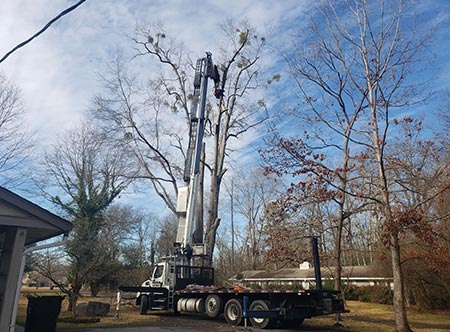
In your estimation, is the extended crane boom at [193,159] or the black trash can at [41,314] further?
the extended crane boom at [193,159]

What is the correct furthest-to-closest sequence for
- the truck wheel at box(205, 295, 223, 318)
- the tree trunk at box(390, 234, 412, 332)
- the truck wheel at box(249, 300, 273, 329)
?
the truck wheel at box(205, 295, 223, 318)
the truck wheel at box(249, 300, 273, 329)
the tree trunk at box(390, 234, 412, 332)

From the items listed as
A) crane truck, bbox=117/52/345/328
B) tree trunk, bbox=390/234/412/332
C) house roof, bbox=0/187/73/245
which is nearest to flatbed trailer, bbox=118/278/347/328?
crane truck, bbox=117/52/345/328

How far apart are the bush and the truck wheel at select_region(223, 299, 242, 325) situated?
594 inches

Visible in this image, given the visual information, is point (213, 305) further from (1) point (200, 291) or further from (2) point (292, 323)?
(2) point (292, 323)

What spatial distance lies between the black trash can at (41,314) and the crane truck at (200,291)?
5753mm

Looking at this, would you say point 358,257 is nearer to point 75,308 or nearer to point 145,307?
point 145,307

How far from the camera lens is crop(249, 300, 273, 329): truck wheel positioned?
40.6 ft

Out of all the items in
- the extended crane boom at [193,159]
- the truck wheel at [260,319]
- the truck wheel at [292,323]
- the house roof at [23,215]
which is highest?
the extended crane boom at [193,159]

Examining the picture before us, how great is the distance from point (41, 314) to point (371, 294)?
2292 centimetres

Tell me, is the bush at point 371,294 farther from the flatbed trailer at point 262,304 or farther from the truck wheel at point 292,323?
the flatbed trailer at point 262,304

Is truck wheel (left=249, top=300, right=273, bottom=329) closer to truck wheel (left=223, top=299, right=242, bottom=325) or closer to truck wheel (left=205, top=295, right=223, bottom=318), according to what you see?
truck wheel (left=223, top=299, right=242, bottom=325)

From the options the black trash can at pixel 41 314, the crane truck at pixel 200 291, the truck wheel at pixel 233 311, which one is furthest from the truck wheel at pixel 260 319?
the black trash can at pixel 41 314

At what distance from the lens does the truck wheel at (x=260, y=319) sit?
1238 cm

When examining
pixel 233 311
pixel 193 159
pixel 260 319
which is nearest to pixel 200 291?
pixel 233 311
